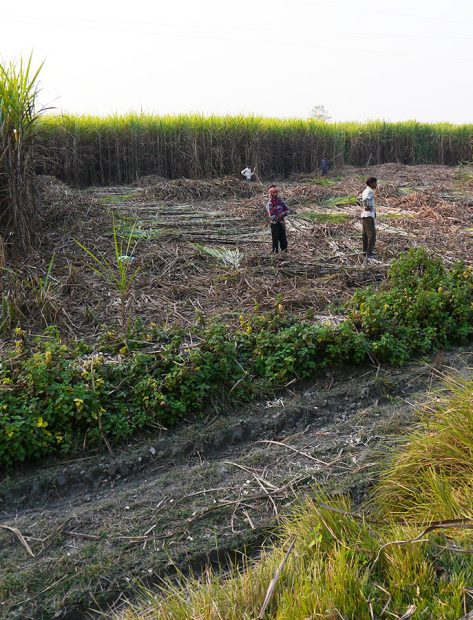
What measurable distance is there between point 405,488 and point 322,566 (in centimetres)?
91

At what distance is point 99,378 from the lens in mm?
4469

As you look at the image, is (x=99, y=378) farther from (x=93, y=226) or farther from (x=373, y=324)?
(x=93, y=226)

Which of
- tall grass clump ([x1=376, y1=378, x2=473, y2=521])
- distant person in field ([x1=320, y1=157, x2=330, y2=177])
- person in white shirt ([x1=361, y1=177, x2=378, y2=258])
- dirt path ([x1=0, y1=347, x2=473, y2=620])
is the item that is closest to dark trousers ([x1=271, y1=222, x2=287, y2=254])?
person in white shirt ([x1=361, y1=177, x2=378, y2=258])

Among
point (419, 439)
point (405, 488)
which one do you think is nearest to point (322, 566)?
point (405, 488)

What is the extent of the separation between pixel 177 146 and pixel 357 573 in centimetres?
1818

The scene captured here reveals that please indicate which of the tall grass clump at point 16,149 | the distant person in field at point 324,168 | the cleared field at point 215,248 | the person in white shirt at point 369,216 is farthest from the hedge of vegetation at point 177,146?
the person in white shirt at point 369,216

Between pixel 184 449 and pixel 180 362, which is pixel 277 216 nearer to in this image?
pixel 180 362

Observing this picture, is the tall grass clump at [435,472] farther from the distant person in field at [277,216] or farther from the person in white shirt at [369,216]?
the person in white shirt at [369,216]

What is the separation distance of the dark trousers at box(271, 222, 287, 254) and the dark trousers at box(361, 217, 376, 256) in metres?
1.24

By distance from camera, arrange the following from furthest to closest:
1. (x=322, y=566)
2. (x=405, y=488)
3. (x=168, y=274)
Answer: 1. (x=168, y=274)
2. (x=405, y=488)
3. (x=322, y=566)

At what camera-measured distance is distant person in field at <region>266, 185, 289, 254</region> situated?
8539 mm

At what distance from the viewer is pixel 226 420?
4.51 m

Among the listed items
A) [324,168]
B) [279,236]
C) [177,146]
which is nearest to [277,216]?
[279,236]

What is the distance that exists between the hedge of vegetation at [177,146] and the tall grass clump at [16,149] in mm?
8305
